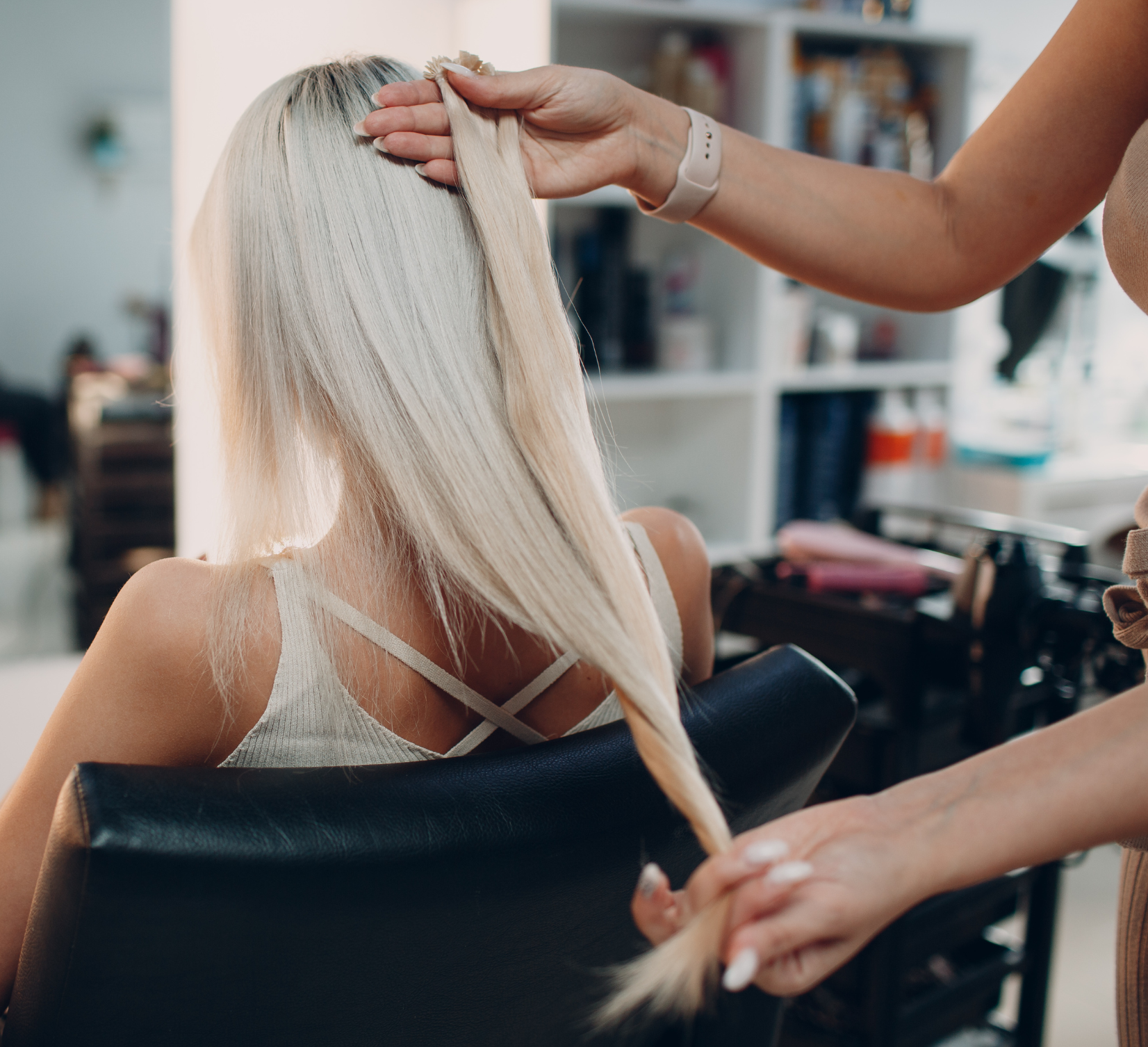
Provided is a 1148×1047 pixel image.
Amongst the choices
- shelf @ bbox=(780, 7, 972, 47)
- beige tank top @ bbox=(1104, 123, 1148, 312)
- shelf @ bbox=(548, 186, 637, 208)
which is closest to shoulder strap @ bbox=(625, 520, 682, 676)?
beige tank top @ bbox=(1104, 123, 1148, 312)

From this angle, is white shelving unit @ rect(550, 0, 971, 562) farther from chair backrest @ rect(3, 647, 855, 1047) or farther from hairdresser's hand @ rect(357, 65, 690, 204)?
chair backrest @ rect(3, 647, 855, 1047)

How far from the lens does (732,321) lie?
6.77 ft

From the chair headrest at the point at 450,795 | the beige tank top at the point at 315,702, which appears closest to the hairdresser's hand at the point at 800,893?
the chair headrest at the point at 450,795

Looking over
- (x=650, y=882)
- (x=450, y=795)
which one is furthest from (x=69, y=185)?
(x=650, y=882)

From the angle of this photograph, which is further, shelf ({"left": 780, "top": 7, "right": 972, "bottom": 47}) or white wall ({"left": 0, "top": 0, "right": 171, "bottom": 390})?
white wall ({"left": 0, "top": 0, "right": 171, "bottom": 390})

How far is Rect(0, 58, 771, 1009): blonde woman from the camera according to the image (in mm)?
621

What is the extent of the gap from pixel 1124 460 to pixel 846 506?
1.00m

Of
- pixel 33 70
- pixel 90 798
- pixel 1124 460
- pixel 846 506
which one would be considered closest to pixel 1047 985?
pixel 846 506

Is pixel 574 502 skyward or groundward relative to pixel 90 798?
skyward

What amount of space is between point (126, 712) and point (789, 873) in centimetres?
44

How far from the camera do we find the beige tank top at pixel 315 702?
64cm

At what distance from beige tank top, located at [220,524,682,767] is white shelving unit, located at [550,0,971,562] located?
1123 millimetres

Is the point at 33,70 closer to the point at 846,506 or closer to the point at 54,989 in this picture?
the point at 846,506

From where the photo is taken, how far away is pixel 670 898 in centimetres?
45
